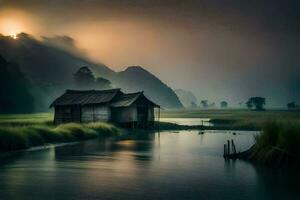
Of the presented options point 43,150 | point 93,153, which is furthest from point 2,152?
point 93,153

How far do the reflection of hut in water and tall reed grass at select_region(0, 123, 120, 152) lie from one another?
6.84m

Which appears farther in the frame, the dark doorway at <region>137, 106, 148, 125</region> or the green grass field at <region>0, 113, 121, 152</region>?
the dark doorway at <region>137, 106, 148, 125</region>

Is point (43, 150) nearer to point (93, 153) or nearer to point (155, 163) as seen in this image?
point (93, 153)

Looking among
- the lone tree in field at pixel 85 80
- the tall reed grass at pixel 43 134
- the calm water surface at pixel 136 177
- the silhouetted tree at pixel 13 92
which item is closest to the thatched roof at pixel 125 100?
the tall reed grass at pixel 43 134

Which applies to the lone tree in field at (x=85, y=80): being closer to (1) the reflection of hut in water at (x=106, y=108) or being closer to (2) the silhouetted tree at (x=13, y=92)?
(2) the silhouetted tree at (x=13, y=92)

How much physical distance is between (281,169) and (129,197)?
12144 millimetres

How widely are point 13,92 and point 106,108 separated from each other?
5290 cm

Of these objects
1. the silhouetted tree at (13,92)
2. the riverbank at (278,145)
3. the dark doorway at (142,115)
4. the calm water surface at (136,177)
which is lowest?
the calm water surface at (136,177)

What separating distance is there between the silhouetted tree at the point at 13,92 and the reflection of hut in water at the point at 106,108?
129 feet

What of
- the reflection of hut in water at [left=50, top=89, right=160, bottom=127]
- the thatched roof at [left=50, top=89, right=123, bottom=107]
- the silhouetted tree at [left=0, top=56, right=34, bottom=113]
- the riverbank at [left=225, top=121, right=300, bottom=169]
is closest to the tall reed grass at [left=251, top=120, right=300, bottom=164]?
the riverbank at [left=225, top=121, right=300, bottom=169]

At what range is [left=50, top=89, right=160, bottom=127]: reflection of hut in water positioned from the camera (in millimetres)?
69875

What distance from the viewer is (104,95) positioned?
72.4 metres

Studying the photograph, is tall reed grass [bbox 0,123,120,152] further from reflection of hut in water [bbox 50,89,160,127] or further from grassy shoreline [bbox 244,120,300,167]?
grassy shoreline [bbox 244,120,300,167]

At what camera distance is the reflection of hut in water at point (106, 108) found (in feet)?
229
